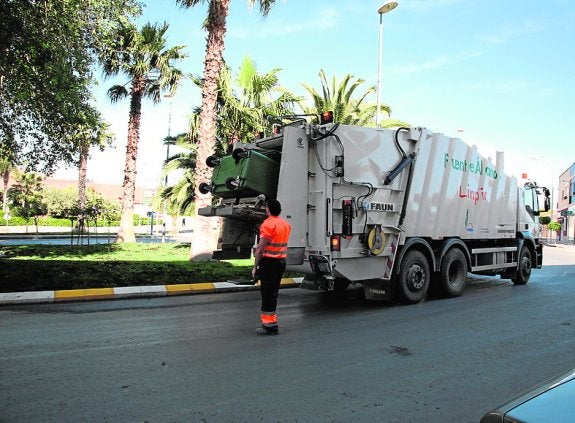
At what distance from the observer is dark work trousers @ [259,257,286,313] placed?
244 inches

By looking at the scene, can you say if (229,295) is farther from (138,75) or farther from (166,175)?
(166,175)

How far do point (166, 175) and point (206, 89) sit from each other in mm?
10687

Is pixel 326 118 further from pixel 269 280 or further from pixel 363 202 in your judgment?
pixel 269 280

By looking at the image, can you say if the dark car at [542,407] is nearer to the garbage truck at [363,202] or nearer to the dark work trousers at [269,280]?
the dark work trousers at [269,280]

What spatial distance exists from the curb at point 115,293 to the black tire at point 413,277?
2982mm

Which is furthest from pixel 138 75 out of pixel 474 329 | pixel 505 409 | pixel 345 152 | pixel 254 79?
pixel 505 409

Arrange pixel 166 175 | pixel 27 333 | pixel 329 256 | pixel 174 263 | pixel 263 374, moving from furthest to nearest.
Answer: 1. pixel 166 175
2. pixel 174 263
3. pixel 329 256
4. pixel 27 333
5. pixel 263 374

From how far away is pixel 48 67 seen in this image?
423 inches

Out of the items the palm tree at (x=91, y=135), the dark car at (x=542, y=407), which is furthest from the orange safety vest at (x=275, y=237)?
the palm tree at (x=91, y=135)

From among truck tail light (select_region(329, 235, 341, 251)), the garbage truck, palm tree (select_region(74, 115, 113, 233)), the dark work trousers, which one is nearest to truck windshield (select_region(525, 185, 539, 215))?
the garbage truck

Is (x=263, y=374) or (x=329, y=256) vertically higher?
(x=329, y=256)

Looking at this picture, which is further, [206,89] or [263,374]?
[206,89]

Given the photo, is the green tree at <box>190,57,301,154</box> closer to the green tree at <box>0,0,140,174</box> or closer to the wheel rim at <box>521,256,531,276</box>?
the green tree at <box>0,0,140,174</box>

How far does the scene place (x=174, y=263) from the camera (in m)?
13.0
